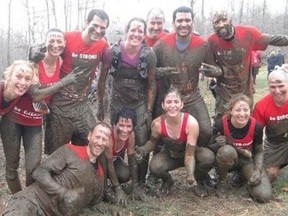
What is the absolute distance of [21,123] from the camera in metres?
4.14

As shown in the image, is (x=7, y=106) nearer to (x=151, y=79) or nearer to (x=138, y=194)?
(x=151, y=79)

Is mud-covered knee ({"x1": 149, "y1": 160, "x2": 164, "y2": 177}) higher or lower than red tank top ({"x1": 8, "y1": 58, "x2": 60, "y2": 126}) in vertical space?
lower

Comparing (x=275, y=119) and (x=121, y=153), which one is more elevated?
(x=275, y=119)

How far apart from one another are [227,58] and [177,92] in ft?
2.89

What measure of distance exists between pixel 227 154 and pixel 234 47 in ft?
4.34

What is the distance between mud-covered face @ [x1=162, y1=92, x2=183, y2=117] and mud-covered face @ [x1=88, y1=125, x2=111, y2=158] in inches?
29.1

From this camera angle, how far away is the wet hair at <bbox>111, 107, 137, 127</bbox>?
443cm

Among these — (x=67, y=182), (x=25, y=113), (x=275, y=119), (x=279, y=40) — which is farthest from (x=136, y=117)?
(x=279, y=40)

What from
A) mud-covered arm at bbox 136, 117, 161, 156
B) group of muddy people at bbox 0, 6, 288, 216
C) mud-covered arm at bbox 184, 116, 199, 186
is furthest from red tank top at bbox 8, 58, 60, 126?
mud-covered arm at bbox 184, 116, 199, 186

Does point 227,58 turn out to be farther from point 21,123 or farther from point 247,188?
point 21,123

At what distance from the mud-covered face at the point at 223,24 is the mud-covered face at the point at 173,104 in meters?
0.99

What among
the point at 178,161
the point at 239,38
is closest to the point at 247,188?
the point at 178,161

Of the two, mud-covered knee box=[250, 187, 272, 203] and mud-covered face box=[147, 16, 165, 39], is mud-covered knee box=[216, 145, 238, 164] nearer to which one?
mud-covered knee box=[250, 187, 272, 203]

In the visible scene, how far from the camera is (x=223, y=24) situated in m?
4.72
